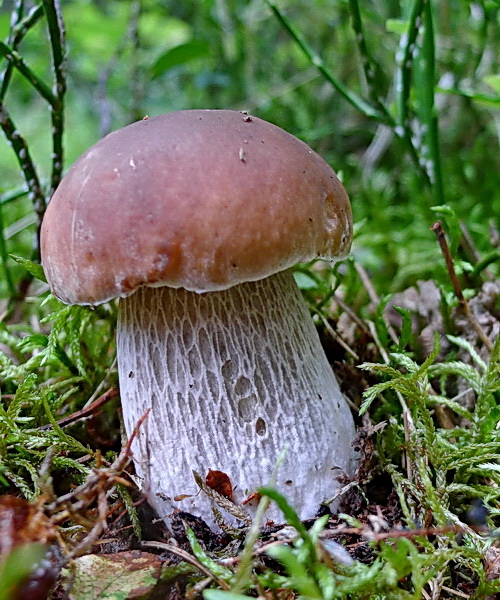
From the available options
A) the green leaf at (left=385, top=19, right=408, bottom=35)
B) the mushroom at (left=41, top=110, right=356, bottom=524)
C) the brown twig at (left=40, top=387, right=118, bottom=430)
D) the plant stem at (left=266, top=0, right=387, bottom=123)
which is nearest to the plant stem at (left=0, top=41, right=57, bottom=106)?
the mushroom at (left=41, top=110, right=356, bottom=524)

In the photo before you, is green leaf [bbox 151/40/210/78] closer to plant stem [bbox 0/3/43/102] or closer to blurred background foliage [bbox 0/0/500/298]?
blurred background foliage [bbox 0/0/500/298]

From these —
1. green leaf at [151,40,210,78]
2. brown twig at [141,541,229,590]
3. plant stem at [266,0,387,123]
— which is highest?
green leaf at [151,40,210,78]

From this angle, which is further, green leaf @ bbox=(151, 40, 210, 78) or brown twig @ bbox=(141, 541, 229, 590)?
green leaf @ bbox=(151, 40, 210, 78)

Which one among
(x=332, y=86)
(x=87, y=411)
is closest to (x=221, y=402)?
(x=87, y=411)

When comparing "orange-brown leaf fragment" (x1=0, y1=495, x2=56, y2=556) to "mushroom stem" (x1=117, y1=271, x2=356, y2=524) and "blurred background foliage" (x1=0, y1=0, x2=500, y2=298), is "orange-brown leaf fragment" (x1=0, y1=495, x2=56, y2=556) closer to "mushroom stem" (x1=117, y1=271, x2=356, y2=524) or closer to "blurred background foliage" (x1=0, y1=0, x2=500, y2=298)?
"mushroom stem" (x1=117, y1=271, x2=356, y2=524)

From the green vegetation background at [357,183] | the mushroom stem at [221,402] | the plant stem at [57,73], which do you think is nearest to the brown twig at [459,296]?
the green vegetation background at [357,183]

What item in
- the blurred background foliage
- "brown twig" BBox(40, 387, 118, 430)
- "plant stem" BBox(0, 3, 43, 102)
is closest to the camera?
"brown twig" BBox(40, 387, 118, 430)

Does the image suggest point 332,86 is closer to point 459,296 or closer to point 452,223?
point 452,223

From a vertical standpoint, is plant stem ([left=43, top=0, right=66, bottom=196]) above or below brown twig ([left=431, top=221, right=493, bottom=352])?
above

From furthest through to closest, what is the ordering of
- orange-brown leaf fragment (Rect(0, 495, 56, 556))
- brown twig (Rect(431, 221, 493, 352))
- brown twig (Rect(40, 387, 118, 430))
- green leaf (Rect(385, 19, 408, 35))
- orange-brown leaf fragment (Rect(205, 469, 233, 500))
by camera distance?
green leaf (Rect(385, 19, 408, 35)) < brown twig (Rect(431, 221, 493, 352)) < brown twig (Rect(40, 387, 118, 430)) < orange-brown leaf fragment (Rect(205, 469, 233, 500)) < orange-brown leaf fragment (Rect(0, 495, 56, 556))
